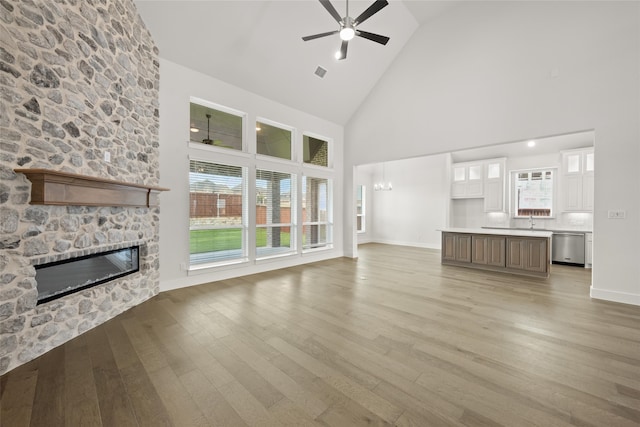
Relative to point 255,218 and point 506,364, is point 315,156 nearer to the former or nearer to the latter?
point 255,218

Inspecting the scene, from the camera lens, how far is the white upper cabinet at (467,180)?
8.13m

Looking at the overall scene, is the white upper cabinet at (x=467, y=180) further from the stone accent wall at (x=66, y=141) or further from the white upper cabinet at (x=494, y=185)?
the stone accent wall at (x=66, y=141)

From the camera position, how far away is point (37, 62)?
236cm

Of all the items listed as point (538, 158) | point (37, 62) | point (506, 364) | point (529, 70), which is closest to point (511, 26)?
point (529, 70)

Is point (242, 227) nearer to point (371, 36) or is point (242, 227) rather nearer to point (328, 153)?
point (328, 153)

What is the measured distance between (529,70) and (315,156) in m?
4.61

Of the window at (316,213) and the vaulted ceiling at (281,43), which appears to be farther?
the window at (316,213)

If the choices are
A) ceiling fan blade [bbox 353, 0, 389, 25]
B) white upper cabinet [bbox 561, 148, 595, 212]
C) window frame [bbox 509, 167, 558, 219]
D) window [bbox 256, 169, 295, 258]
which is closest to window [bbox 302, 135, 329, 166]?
window [bbox 256, 169, 295, 258]

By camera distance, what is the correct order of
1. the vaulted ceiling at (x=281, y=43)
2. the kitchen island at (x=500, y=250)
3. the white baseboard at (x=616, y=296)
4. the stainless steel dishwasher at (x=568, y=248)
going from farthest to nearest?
the stainless steel dishwasher at (x=568, y=248)
the kitchen island at (x=500, y=250)
the vaulted ceiling at (x=281, y=43)
the white baseboard at (x=616, y=296)

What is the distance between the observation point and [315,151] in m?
6.91

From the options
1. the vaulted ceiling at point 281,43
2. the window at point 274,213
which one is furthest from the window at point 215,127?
the window at point 274,213

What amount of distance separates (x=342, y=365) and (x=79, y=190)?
3.11m

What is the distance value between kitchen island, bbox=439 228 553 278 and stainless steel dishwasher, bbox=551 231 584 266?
136cm

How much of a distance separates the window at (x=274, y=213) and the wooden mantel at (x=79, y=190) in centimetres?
229
